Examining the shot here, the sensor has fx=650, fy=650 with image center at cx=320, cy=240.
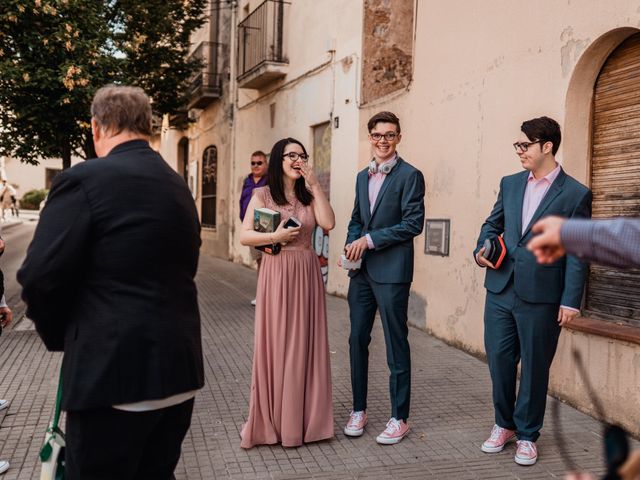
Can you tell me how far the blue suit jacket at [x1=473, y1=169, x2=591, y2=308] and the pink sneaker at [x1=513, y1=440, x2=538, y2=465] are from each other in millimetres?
896

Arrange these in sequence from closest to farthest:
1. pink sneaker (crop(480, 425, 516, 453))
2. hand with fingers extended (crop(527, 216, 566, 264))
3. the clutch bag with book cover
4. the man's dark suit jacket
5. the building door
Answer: hand with fingers extended (crop(527, 216, 566, 264))
the man's dark suit jacket
the clutch bag with book cover
pink sneaker (crop(480, 425, 516, 453))
the building door

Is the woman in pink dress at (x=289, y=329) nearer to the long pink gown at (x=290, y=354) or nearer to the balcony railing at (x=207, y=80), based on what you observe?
the long pink gown at (x=290, y=354)

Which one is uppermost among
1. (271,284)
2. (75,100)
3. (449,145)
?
(75,100)

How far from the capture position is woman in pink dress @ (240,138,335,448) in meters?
4.10

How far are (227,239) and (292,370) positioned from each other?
13296 millimetres

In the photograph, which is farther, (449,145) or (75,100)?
(75,100)

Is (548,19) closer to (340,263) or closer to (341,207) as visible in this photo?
(340,263)

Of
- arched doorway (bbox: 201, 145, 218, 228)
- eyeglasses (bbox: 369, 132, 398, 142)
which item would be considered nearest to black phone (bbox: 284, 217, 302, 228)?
eyeglasses (bbox: 369, 132, 398, 142)

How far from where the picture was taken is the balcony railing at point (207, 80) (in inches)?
694

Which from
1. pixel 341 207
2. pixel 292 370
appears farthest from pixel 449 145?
pixel 292 370

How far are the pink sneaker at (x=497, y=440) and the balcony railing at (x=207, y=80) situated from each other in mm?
14876

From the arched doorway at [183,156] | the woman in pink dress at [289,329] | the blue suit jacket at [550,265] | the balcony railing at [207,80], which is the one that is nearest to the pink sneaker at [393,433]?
the woman in pink dress at [289,329]

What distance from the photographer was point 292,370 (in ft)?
13.4

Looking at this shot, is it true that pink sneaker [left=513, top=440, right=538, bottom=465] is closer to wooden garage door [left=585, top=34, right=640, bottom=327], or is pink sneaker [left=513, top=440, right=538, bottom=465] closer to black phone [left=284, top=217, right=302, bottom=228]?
wooden garage door [left=585, top=34, right=640, bottom=327]
